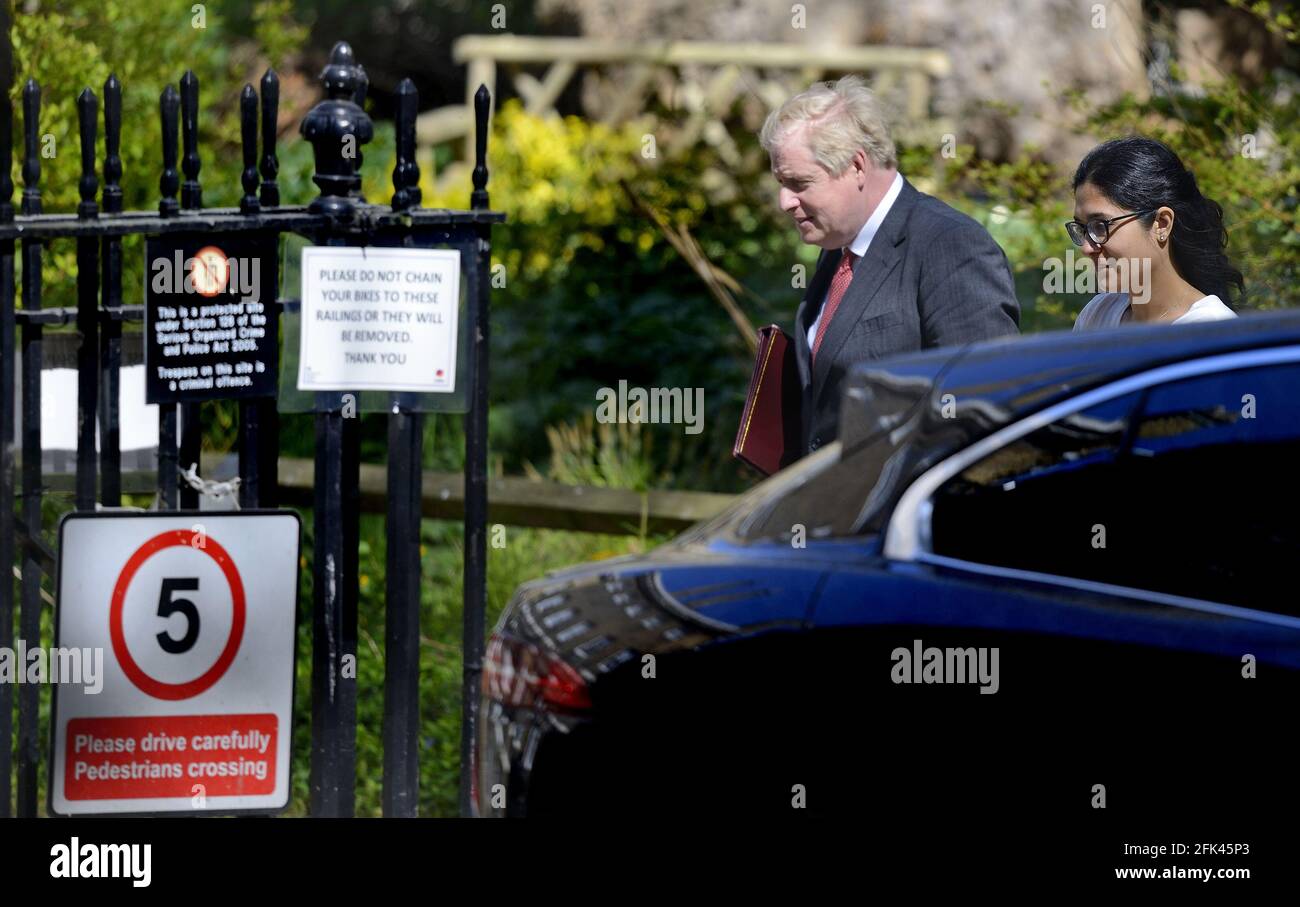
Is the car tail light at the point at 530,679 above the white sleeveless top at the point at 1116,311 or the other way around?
the other way around

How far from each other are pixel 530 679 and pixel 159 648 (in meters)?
1.24

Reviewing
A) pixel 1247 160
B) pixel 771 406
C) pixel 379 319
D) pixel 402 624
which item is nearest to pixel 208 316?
pixel 379 319

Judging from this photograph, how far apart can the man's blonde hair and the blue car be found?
111cm

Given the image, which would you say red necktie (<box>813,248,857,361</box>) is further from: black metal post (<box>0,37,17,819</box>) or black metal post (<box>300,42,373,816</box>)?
black metal post (<box>0,37,17,819</box>)

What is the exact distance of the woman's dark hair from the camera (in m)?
3.83

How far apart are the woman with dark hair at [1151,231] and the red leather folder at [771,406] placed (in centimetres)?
77

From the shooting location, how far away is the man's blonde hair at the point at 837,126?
3959 millimetres

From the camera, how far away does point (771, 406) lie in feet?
14.0

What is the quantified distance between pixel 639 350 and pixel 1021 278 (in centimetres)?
188

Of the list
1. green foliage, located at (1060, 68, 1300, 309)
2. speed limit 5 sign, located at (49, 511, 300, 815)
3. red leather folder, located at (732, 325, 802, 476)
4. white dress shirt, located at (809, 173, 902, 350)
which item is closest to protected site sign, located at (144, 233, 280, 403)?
speed limit 5 sign, located at (49, 511, 300, 815)

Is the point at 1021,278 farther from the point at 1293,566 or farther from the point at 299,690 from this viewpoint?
the point at 1293,566

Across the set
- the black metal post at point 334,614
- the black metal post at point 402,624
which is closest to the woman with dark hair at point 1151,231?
the black metal post at point 402,624

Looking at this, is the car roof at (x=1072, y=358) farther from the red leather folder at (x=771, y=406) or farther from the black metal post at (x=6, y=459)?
the black metal post at (x=6, y=459)

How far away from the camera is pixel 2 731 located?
4.49 m
